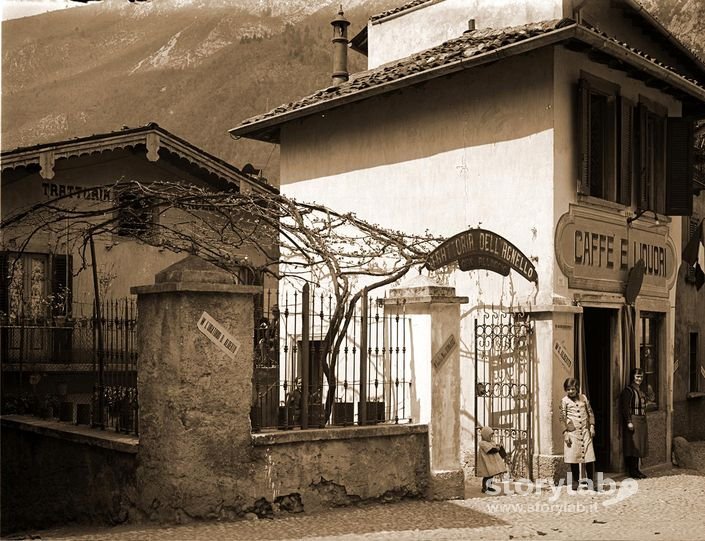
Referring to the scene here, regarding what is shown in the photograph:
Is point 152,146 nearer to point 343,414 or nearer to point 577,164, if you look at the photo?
point 577,164

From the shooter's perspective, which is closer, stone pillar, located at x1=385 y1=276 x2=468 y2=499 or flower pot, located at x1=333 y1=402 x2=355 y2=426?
flower pot, located at x1=333 y1=402 x2=355 y2=426

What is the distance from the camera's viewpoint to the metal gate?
12281 millimetres

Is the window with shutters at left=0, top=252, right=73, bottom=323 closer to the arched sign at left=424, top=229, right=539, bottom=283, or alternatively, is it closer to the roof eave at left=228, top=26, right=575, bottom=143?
the roof eave at left=228, top=26, right=575, bottom=143

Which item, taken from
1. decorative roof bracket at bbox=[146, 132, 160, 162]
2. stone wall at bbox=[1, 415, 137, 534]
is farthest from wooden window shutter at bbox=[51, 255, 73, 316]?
stone wall at bbox=[1, 415, 137, 534]

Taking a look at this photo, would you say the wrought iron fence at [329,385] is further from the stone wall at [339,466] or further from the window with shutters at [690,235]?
the window with shutters at [690,235]

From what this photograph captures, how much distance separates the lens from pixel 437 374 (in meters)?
9.99

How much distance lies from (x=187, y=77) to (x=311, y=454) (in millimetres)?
91223

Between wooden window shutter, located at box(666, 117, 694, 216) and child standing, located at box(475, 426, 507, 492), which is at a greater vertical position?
wooden window shutter, located at box(666, 117, 694, 216)

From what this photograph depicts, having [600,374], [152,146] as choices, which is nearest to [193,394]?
[600,374]

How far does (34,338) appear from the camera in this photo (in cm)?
1727

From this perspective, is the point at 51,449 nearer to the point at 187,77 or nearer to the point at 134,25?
the point at 187,77

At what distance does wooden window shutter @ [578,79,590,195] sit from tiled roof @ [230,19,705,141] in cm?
59

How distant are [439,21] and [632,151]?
165 inches

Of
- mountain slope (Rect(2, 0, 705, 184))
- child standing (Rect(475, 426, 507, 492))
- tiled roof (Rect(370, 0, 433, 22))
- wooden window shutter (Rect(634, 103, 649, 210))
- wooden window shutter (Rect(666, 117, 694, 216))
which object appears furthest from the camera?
mountain slope (Rect(2, 0, 705, 184))
